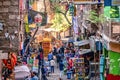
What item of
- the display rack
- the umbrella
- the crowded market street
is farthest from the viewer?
the display rack

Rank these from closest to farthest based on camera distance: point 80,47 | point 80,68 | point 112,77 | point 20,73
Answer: point 112,77 → point 20,73 → point 80,68 → point 80,47

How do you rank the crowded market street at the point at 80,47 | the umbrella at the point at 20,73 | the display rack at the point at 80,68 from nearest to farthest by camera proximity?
the crowded market street at the point at 80,47 → the umbrella at the point at 20,73 → the display rack at the point at 80,68

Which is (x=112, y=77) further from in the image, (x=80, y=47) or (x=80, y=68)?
(x=80, y=47)

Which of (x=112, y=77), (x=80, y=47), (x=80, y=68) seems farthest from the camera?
(x=80, y=47)

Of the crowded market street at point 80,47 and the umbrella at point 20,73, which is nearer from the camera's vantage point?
the crowded market street at point 80,47

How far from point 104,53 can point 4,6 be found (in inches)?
253

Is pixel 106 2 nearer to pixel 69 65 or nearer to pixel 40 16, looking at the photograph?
pixel 40 16

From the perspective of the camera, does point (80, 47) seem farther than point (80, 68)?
Yes

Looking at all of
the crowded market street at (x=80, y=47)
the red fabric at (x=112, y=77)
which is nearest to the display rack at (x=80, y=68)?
the crowded market street at (x=80, y=47)

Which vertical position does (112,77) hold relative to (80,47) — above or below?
below

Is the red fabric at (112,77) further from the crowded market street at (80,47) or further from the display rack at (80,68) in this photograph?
the display rack at (80,68)

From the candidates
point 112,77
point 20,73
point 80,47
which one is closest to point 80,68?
point 80,47

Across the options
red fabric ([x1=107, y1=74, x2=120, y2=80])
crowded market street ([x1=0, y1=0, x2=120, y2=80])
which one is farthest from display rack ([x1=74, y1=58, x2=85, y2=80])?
red fabric ([x1=107, y1=74, x2=120, y2=80])

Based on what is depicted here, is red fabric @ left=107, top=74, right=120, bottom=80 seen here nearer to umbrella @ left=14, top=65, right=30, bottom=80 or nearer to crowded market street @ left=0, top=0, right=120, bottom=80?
crowded market street @ left=0, top=0, right=120, bottom=80
